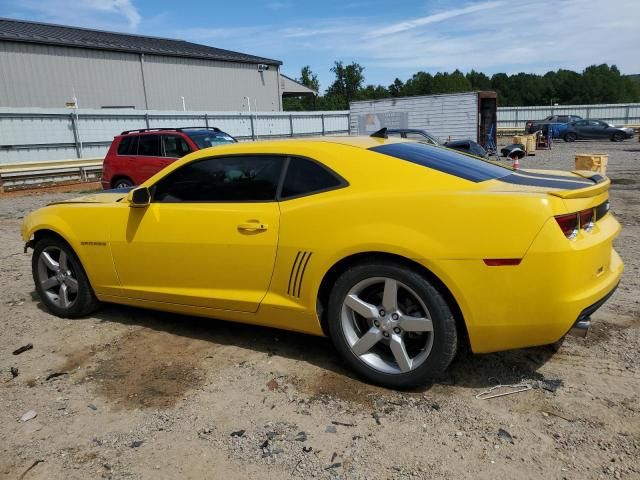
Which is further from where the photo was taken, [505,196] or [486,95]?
[486,95]

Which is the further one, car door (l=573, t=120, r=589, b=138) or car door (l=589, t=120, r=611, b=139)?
car door (l=573, t=120, r=589, b=138)

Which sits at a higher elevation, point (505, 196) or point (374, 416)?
point (505, 196)

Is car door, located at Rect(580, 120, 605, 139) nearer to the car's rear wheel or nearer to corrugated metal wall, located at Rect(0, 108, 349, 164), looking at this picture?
the car's rear wheel

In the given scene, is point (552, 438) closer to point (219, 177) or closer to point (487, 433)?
point (487, 433)

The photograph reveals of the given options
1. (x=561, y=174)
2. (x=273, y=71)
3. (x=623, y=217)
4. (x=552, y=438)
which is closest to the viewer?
(x=552, y=438)

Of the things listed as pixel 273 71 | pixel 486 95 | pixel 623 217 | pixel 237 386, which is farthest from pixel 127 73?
pixel 237 386

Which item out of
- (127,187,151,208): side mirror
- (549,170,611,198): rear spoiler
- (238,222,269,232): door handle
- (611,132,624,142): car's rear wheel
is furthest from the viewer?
(611,132,624,142): car's rear wheel

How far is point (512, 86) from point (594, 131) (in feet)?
248

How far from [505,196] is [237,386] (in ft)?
6.67

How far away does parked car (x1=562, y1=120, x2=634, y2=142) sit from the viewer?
109 feet

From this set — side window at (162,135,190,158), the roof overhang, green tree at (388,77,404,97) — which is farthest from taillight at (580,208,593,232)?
green tree at (388,77,404,97)

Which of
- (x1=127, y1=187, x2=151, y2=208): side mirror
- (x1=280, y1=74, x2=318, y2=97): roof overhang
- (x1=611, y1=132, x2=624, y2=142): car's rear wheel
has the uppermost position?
(x1=280, y1=74, x2=318, y2=97): roof overhang

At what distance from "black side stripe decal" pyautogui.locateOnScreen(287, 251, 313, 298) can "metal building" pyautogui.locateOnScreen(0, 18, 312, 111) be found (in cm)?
2578

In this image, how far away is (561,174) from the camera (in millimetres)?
3662
